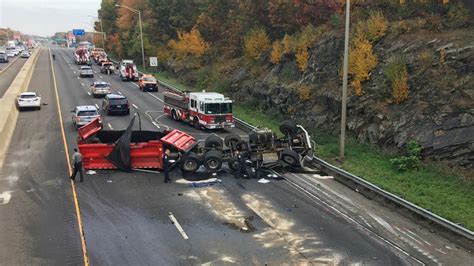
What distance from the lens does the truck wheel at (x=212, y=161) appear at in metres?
20.7

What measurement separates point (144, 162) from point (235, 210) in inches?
263

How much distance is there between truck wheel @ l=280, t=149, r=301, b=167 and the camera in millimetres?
21266

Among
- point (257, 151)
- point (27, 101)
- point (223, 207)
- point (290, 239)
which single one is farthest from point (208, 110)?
point (290, 239)

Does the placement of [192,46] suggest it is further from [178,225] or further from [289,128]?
[178,225]

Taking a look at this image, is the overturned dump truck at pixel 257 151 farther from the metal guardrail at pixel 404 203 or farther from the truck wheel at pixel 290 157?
the metal guardrail at pixel 404 203

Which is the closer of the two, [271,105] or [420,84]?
[420,84]

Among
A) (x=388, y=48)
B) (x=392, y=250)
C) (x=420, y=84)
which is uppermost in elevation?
(x=388, y=48)

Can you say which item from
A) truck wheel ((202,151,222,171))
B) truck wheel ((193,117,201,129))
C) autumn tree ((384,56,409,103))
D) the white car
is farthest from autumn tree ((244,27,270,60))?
truck wheel ((202,151,222,171))

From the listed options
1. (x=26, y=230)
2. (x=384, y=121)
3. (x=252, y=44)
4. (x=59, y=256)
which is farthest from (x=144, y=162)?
(x=252, y=44)

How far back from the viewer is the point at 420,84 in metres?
22.4

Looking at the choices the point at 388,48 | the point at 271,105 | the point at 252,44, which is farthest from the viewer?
the point at 252,44

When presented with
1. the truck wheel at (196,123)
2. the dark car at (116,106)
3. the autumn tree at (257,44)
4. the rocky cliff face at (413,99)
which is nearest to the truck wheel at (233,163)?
the rocky cliff face at (413,99)

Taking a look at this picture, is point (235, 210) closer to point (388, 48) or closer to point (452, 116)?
point (452, 116)

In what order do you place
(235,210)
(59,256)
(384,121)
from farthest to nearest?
(384,121) < (235,210) < (59,256)
